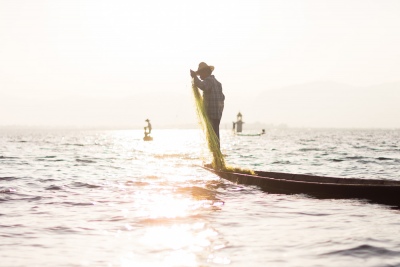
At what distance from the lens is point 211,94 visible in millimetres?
14914

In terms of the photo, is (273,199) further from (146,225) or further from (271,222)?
(146,225)

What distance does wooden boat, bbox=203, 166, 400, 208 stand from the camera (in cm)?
974

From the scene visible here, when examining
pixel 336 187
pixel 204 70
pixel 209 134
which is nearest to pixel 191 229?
pixel 336 187

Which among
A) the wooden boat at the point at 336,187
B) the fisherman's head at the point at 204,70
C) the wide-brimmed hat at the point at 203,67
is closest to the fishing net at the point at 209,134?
the fisherman's head at the point at 204,70

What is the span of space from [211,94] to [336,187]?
18.5ft

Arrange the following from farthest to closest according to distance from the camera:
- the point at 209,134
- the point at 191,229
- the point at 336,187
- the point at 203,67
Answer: the point at 209,134 → the point at 203,67 → the point at 336,187 → the point at 191,229

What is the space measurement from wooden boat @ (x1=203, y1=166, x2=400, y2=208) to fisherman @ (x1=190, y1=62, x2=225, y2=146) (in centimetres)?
199

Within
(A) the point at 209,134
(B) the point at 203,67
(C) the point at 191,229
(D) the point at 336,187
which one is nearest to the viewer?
(C) the point at 191,229

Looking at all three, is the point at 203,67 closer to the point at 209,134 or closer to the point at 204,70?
the point at 204,70

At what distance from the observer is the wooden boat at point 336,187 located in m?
9.74

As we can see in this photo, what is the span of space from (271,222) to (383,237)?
195 centimetres

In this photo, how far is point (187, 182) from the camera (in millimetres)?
15398

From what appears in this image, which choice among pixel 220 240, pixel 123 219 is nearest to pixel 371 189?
pixel 220 240

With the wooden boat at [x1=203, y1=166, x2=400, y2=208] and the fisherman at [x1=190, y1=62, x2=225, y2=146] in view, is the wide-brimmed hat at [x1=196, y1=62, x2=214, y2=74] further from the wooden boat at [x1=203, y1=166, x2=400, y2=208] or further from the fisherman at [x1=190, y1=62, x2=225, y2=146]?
the wooden boat at [x1=203, y1=166, x2=400, y2=208]
